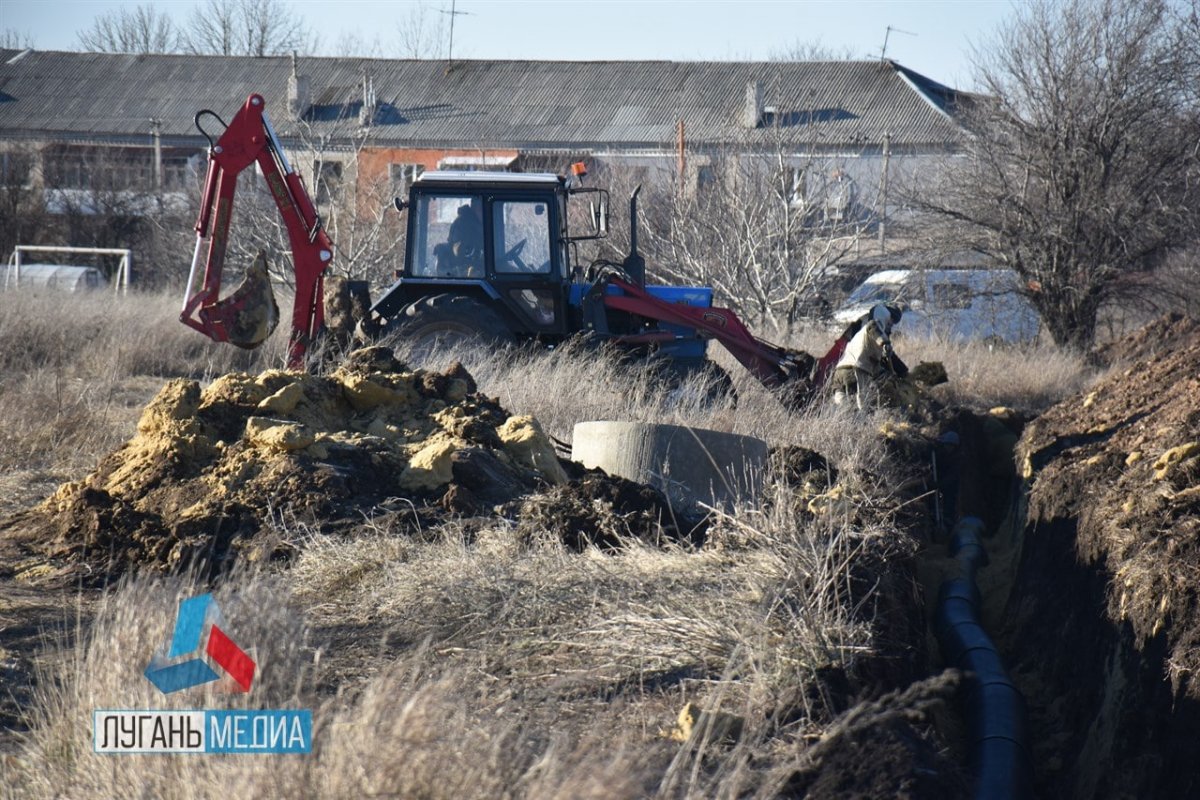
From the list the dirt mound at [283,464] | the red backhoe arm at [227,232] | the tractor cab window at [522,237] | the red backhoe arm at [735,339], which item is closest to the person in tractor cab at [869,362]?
the red backhoe arm at [735,339]

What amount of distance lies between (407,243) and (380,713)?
980cm

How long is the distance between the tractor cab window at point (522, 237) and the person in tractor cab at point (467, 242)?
15cm

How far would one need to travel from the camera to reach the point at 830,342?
1783cm

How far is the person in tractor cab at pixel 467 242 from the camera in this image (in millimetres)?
12352

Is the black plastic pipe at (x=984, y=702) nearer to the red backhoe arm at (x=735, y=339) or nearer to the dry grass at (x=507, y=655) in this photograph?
the dry grass at (x=507, y=655)

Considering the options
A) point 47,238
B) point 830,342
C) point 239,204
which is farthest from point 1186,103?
point 47,238

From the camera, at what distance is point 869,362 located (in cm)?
1209

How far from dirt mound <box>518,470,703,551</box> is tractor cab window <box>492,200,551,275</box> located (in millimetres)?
5109

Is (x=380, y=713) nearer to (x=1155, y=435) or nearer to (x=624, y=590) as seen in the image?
(x=624, y=590)

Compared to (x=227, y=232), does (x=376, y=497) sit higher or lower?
lower

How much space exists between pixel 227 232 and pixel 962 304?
1215 cm

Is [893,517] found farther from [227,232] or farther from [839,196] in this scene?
[839,196]

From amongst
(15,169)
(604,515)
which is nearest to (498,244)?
(604,515)

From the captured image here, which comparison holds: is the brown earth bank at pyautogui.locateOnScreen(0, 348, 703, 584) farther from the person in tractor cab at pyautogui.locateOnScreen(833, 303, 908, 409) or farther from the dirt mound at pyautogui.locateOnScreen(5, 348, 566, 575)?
the person in tractor cab at pyautogui.locateOnScreen(833, 303, 908, 409)
